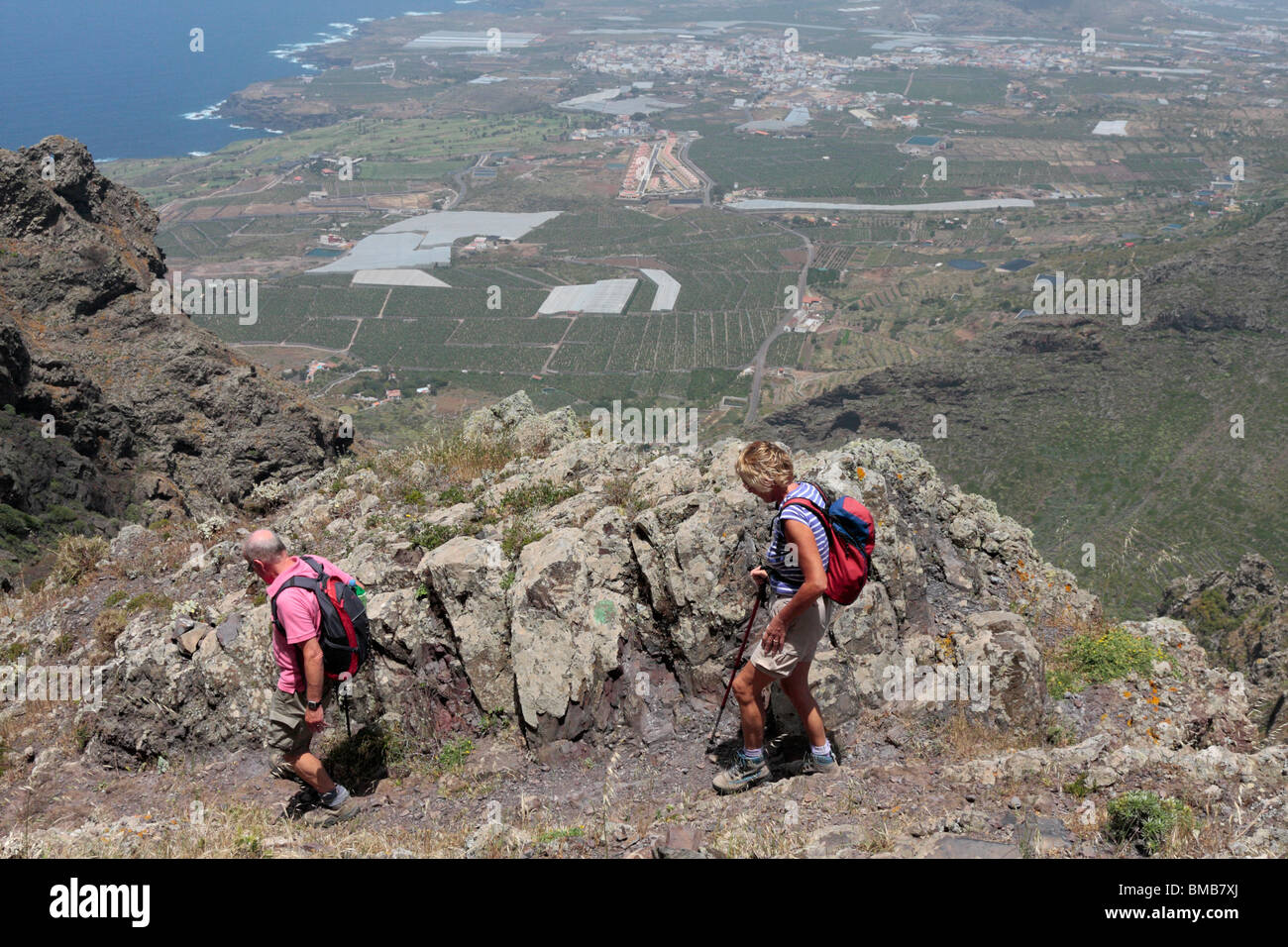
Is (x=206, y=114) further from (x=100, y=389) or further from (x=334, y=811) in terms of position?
(x=334, y=811)

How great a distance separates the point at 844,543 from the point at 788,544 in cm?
36

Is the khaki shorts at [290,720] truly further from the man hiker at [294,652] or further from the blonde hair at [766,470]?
the blonde hair at [766,470]

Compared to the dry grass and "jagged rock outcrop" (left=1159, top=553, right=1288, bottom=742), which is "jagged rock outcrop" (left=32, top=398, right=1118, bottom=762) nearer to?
the dry grass

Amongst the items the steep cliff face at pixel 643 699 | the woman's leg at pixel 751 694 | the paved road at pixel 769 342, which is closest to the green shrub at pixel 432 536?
the steep cliff face at pixel 643 699

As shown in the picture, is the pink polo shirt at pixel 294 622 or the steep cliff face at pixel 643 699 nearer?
the pink polo shirt at pixel 294 622

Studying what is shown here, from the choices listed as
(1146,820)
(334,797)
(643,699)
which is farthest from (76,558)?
(1146,820)

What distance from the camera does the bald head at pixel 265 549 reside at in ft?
17.7

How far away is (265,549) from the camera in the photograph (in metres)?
5.42

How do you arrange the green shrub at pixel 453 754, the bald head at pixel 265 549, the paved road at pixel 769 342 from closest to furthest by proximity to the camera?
the bald head at pixel 265 549
the green shrub at pixel 453 754
the paved road at pixel 769 342

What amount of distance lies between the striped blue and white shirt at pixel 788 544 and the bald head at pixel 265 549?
3.27m

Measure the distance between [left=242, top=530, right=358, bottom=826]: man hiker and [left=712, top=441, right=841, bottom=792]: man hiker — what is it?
2.92m

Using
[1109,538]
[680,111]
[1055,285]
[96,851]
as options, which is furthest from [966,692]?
[680,111]

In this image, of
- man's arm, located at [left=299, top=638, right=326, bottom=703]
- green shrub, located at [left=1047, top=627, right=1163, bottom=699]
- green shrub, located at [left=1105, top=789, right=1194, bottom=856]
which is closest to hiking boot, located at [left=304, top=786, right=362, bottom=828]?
man's arm, located at [left=299, top=638, right=326, bottom=703]

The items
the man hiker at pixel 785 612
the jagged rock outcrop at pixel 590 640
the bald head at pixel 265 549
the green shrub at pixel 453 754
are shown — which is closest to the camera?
the man hiker at pixel 785 612
